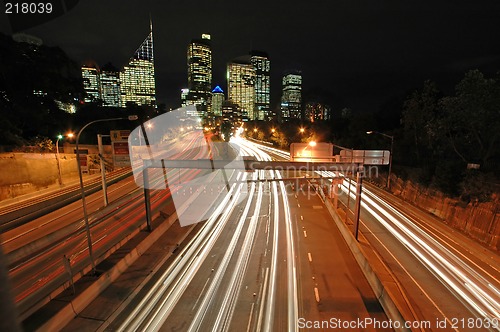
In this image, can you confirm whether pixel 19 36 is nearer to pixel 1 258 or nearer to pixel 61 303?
pixel 61 303

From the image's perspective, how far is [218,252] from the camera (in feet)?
53.7

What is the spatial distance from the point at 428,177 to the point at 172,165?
28.9 metres

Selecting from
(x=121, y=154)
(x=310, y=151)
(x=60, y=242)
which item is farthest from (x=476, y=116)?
(x=60, y=242)

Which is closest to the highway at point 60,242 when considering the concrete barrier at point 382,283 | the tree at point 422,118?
the concrete barrier at point 382,283

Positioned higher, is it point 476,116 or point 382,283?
point 476,116

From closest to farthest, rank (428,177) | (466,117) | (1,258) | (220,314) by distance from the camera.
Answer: (1,258), (220,314), (466,117), (428,177)

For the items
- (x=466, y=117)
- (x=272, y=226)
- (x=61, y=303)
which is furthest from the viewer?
(x=466, y=117)

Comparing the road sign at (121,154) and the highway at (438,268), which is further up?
the road sign at (121,154)

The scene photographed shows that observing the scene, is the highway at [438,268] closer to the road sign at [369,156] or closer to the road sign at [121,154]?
the road sign at [369,156]

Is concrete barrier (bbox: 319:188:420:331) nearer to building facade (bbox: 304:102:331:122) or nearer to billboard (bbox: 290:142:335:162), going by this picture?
billboard (bbox: 290:142:335:162)

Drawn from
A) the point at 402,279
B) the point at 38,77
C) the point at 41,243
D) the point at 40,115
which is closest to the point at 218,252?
the point at 402,279

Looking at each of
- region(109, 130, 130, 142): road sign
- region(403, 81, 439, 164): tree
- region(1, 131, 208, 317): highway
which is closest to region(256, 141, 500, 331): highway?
region(1, 131, 208, 317): highway

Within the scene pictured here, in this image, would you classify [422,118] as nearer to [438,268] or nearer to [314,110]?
[438,268]

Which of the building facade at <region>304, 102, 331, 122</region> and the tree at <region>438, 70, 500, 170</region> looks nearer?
the tree at <region>438, 70, 500, 170</region>
